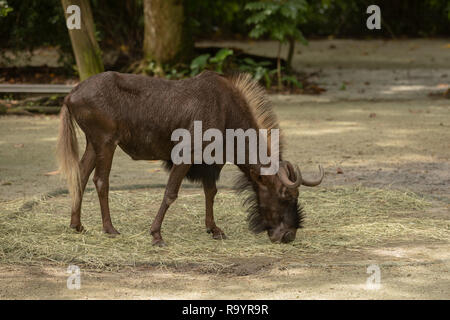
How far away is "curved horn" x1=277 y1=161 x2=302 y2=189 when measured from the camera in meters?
6.32

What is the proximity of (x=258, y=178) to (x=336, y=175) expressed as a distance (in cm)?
320

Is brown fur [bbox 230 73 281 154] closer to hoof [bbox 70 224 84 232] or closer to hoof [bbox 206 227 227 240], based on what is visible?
hoof [bbox 206 227 227 240]

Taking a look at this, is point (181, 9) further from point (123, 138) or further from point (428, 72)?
point (123, 138)

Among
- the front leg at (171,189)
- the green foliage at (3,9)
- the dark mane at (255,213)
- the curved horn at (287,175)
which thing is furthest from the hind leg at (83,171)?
the green foliage at (3,9)

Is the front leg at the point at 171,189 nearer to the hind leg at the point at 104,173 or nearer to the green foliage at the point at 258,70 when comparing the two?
the hind leg at the point at 104,173

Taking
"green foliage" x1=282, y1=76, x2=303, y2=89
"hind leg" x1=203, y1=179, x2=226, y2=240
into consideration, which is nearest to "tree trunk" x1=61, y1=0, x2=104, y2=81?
"green foliage" x1=282, y1=76, x2=303, y2=89

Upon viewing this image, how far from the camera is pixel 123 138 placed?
22.3 ft

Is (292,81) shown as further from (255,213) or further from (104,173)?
(104,173)

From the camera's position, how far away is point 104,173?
22.5 ft

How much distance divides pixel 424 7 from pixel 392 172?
1903 cm

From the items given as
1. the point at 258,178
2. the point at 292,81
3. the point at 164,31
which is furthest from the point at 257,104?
the point at 292,81

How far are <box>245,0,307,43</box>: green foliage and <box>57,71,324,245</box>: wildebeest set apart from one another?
9619 mm

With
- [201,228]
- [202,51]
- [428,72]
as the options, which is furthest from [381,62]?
[201,228]

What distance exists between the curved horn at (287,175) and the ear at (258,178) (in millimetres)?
188
